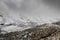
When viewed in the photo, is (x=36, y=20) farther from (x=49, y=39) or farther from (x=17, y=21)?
(x=49, y=39)

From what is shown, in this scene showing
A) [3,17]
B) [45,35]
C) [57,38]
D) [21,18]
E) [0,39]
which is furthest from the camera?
[3,17]

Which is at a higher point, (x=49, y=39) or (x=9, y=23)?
(x=9, y=23)

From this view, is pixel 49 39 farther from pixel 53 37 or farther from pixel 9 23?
pixel 9 23

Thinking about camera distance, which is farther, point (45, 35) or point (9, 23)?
point (9, 23)

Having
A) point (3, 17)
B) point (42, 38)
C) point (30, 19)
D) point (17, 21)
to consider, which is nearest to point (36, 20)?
point (30, 19)

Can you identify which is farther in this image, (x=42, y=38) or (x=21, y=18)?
(x=21, y=18)

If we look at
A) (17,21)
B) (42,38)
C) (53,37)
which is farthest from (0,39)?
(17,21)

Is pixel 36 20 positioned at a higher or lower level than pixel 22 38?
higher

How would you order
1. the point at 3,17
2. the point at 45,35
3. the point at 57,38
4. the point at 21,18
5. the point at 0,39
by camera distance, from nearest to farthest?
the point at 57,38, the point at 45,35, the point at 0,39, the point at 21,18, the point at 3,17

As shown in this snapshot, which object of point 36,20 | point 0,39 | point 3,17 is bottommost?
point 0,39
